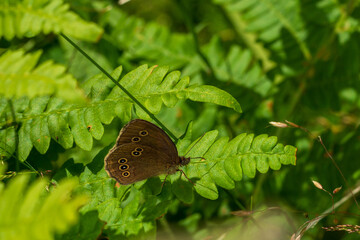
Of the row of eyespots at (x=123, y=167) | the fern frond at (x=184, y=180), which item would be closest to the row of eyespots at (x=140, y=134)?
the row of eyespots at (x=123, y=167)

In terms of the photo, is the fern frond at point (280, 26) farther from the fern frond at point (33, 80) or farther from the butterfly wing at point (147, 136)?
the fern frond at point (33, 80)

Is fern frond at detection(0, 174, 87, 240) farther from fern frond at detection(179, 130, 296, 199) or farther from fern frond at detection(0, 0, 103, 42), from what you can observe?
fern frond at detection(179, 130, 296, 199)

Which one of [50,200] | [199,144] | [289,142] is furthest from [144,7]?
[50,200]

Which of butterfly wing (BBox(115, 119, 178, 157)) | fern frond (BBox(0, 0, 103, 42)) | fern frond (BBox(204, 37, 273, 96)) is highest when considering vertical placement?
fern frond (BBox(0, 0, 103, 42))

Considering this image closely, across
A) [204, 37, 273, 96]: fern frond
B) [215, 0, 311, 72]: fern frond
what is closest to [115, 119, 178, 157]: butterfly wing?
[204, 37, 273, 96]: fern frond

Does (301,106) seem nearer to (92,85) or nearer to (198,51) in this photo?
(198,51)

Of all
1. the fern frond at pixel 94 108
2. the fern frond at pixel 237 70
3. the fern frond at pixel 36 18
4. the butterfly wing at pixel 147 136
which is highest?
the fern frond at pixel 36 18
